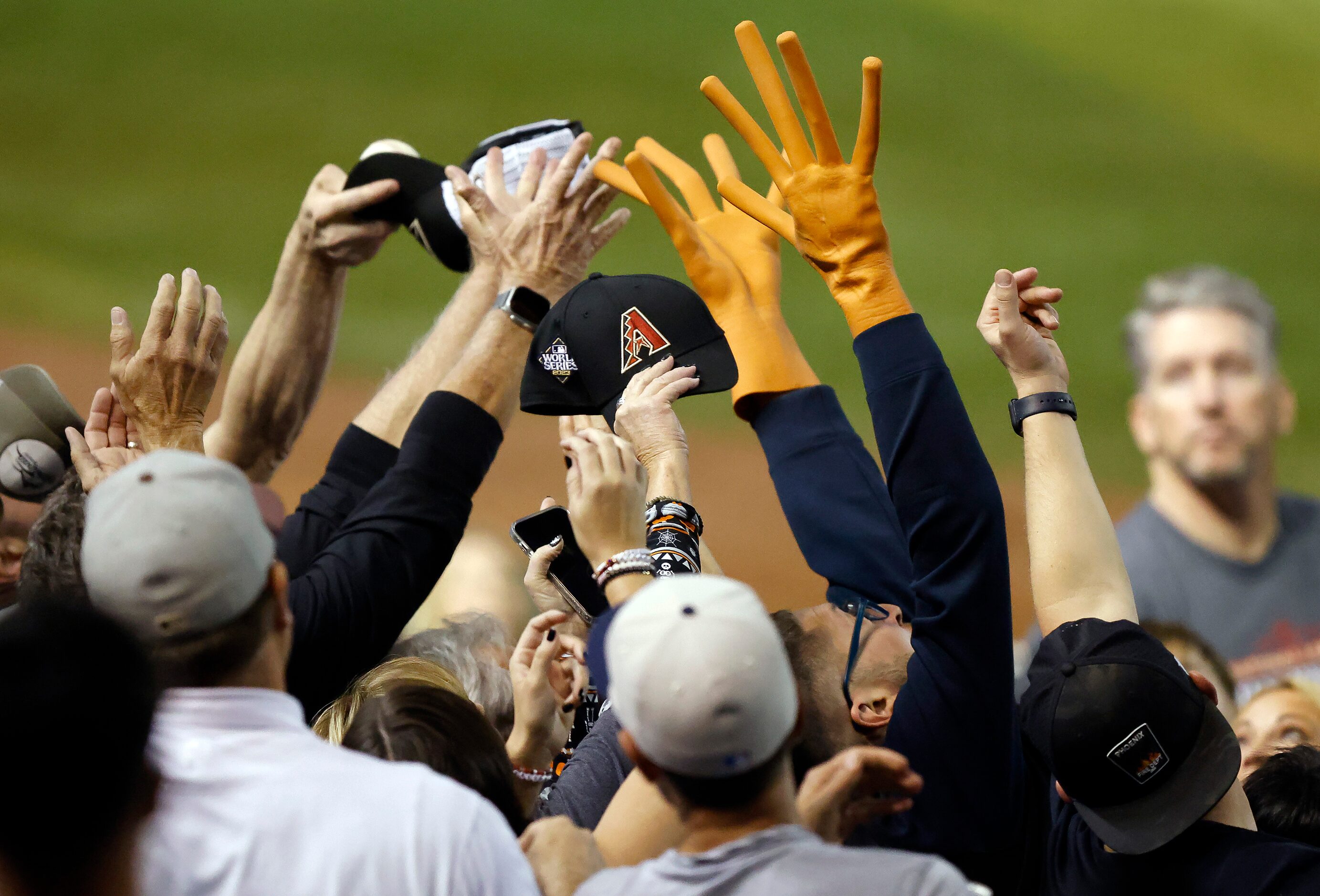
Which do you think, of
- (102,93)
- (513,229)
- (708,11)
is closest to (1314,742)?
(513,229)

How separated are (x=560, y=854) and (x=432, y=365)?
1.17 meters

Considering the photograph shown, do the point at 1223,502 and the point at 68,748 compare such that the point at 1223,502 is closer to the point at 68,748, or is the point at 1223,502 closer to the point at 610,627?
the point at 610,627

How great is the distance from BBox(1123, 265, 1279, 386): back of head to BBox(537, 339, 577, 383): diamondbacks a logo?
3652mm

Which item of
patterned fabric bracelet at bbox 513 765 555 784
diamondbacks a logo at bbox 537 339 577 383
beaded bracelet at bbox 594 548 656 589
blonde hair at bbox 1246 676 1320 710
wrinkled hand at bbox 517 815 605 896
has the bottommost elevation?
blonde hair at bbox 1246 676 1320 710

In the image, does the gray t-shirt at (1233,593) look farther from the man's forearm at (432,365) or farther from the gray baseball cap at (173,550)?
the gray baseball cap at (173,550)

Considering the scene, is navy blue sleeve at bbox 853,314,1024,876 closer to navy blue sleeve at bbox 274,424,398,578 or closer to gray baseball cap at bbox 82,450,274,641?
gray baseball cap at bbox 82,450,274,641

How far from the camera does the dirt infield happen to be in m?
4.68

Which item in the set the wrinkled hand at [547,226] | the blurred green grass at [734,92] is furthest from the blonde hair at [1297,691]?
the blurred green grass at [734,92]

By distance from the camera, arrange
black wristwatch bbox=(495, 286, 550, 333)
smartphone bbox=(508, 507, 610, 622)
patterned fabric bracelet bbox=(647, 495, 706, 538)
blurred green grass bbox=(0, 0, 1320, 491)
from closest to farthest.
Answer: patterned fabric bracelet bbox=(647, 495, 706, 538) → smartphone bbox=(508, 507, 610, 622) → black wristwatch bbox=(495, 286, 550, 333) → blurred green grass bbox=(0, 0, 1320, 491)

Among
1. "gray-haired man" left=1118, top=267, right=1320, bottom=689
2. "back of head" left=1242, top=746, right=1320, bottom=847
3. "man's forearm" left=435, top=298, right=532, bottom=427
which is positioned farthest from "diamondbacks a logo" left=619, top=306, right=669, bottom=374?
"gray-haired man" left=1118, top=267, right=1320, bottom=689

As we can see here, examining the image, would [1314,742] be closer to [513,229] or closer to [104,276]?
[513,229]

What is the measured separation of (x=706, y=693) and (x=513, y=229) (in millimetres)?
1069

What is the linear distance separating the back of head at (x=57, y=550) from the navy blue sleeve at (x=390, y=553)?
248 mm

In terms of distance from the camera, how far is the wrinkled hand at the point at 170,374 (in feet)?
5.18
